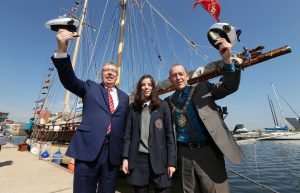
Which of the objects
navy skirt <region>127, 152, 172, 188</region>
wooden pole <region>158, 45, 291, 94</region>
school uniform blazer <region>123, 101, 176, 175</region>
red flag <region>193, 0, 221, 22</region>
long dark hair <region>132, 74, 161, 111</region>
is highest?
red flag <region>193, 0, 221, 22</region>

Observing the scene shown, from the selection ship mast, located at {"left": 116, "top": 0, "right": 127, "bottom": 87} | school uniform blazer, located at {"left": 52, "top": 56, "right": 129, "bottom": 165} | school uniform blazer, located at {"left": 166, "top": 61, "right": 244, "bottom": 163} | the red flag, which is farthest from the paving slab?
the red flag

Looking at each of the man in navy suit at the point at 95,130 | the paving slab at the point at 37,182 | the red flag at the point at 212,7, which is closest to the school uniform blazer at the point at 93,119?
the man in navy suit at the point at 95,130

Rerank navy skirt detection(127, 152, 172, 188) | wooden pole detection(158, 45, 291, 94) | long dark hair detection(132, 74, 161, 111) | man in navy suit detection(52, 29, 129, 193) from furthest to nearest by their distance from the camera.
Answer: wooden pole detection(158, 45, 291, 94)
long dark hair detection(132, 74, 161, 111)
navy skirt detection(127, 152, 172, 188)
man in navy suit detection(52, 29, 129, 193)

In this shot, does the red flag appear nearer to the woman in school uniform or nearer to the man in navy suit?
the woman in school uniform

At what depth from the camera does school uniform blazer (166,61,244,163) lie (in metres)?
2.43

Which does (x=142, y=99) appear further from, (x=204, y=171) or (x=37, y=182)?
(x=37, y=182)

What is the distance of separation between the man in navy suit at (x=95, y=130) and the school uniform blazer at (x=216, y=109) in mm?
883

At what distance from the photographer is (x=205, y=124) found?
8.41 feet

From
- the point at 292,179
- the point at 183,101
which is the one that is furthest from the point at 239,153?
the point at 292,179

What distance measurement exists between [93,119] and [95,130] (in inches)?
5.9

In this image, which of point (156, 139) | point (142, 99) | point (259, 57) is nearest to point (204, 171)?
point (156, 139)

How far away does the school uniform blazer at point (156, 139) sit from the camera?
2.57m

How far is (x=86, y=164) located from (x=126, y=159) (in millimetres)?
509

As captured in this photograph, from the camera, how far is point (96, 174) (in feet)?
8.16
